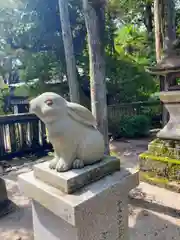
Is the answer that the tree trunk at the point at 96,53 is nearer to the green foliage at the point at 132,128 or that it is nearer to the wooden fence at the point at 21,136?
the wooden fence at the point at 21,136

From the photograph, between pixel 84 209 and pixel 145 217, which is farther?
pixel 145 217

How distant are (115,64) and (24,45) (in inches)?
130

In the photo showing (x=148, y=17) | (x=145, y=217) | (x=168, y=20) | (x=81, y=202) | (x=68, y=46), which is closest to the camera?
(x=81, y=202)

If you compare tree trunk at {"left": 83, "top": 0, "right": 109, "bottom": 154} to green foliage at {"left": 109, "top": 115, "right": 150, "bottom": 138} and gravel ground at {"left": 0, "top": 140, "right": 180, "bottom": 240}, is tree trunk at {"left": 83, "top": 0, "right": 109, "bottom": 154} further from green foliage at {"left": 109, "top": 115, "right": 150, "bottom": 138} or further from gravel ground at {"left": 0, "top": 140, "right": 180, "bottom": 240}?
green foliage at {"left": 109, "top": 115, "right": 150, "bottom": 138}

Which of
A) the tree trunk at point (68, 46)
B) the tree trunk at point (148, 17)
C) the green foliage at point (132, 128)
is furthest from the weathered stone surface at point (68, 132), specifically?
the tree trunk at point (148, 17)

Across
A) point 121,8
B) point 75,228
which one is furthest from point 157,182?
point 121,8

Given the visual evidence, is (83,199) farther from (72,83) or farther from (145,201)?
(72,83)

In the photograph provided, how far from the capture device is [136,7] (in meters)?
12.5

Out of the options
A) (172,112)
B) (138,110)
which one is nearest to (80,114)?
(172,112)

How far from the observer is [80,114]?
1751mm

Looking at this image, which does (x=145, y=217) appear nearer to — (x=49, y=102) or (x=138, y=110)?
(x=49, y=102)

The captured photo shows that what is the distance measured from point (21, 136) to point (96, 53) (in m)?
3.19

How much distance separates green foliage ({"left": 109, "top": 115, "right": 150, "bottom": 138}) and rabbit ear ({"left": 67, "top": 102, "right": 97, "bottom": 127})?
601 centimetres

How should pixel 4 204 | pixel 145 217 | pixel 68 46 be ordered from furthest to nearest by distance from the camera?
pixel 68 46
pixel 4 204
pixel 145 217
